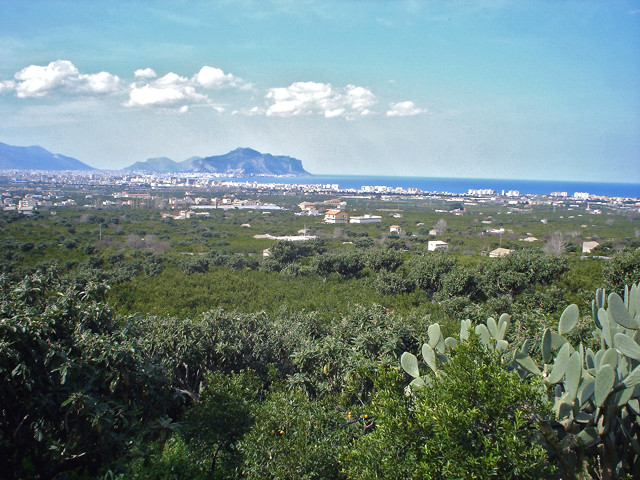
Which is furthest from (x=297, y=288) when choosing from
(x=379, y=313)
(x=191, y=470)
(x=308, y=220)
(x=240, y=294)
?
(x=308, y=220)

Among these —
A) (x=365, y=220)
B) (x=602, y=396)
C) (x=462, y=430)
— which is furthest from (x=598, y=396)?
(x=365, y=220)

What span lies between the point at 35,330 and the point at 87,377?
2.93 ft

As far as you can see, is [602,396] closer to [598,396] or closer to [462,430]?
[598,396]

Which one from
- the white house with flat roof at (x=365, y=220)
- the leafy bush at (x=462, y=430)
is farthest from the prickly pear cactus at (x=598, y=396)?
the white house with flat roof at (x=365, y=220)

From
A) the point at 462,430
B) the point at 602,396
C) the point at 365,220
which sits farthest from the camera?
the point at 365,220

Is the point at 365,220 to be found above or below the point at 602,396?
below

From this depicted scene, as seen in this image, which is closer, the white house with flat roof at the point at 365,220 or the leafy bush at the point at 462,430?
the leafy bush at the point at 462,430

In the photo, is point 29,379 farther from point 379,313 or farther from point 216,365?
point 379,313

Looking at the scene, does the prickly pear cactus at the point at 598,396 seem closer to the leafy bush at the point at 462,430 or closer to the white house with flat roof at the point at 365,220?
the leafy bush at the point at 462,430

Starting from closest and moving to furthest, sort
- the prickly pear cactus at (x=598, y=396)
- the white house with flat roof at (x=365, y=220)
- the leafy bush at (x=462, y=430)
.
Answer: the leafy bush at (x=462, y=430), the prickly pear cactus at (x=598, y=396), the white house with flat roof at (x=365, y=220)

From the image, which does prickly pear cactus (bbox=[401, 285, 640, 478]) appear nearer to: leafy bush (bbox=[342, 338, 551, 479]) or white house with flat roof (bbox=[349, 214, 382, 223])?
leafy bush (bbox=[342, 338, 551, 479])

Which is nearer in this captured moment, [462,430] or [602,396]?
[462,430]

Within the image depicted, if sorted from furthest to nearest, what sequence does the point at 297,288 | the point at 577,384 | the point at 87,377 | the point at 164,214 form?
the point at 164,214, the point at 297,288, the point at 87,377, the point at 577,384

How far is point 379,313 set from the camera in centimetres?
974
